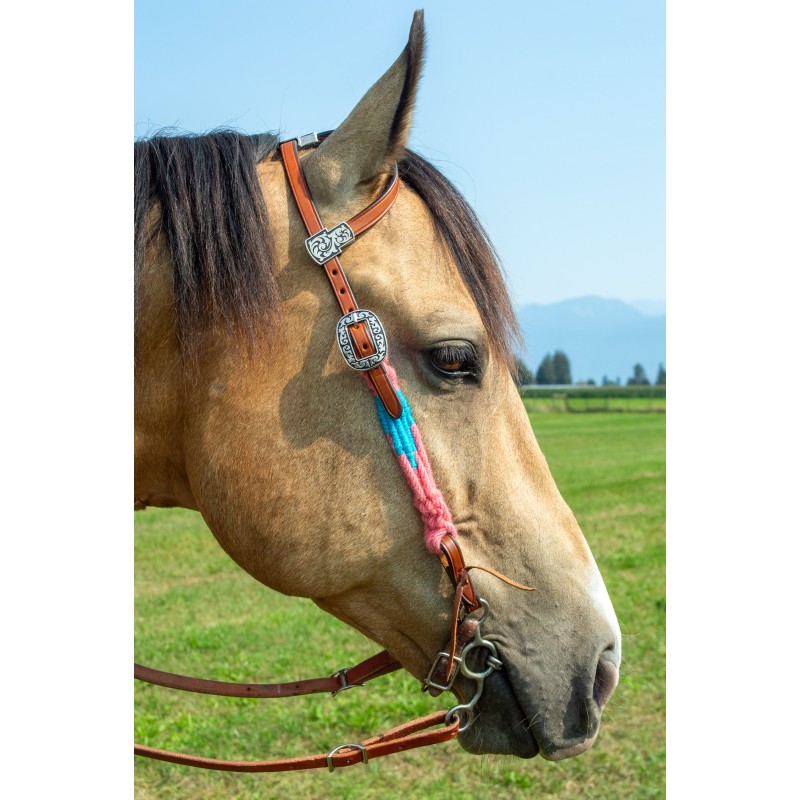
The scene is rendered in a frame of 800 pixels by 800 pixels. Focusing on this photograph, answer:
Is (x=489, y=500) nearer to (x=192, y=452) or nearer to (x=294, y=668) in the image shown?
(x=192, y=452)

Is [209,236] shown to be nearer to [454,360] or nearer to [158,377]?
[158,377]

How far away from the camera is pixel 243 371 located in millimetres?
1739

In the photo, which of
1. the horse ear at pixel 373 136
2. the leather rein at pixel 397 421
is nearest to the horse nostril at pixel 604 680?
the leather rein at pixel 397 421

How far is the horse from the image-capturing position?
67.7 inches

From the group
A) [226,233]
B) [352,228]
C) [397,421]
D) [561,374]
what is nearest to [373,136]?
[352,228]

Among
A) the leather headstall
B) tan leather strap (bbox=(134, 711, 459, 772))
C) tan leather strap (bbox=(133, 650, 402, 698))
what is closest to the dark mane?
the leather headstall

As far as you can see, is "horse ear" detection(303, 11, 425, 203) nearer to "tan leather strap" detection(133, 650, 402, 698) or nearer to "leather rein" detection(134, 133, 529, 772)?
"leather rein" detection(134, 133, 529, 772)

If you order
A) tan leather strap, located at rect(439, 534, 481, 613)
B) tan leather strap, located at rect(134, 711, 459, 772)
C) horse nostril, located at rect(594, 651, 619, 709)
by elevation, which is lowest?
tan leather strap, located at rect(134, 711, 459, 772)

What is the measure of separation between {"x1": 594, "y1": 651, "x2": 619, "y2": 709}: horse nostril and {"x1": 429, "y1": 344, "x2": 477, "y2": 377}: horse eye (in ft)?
2.37

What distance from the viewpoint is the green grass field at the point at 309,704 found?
357cm

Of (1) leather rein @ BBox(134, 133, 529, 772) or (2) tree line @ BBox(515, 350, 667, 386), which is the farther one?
(2) tree line @ BBox(515, 350, 667, 386)

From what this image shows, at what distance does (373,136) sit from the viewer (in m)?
1.72

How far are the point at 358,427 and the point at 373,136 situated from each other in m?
0.66

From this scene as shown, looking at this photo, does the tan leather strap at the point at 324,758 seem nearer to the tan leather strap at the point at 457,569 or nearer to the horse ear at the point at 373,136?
the tan leather strap at the point at 457,569
